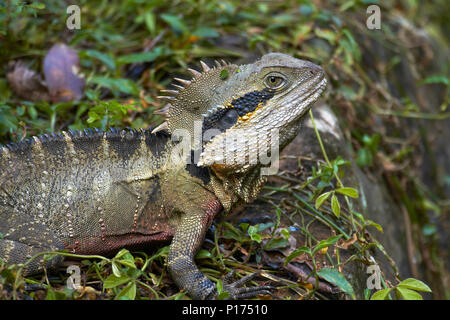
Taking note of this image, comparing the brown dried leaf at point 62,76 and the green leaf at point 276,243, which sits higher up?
the brown dried leaf at point 62,76

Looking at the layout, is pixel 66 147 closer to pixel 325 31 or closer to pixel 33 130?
pixel 33 130

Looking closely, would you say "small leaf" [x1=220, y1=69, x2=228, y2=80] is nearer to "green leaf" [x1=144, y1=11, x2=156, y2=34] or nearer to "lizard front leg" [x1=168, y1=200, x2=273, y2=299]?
"lizard front leg" [x1=168, y1=200, x2=273, y2=299]

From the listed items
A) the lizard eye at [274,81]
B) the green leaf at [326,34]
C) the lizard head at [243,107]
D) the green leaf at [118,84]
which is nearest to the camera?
the lizard head at [243,107]

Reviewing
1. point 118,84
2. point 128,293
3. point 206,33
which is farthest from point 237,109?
point 206,33

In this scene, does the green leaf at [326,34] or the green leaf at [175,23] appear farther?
the green leaf at [326,34]

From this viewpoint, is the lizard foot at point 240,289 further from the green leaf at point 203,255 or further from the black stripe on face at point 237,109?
the black stripe on face at point 237,109

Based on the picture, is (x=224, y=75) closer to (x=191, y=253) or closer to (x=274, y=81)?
(x=274, y=81)

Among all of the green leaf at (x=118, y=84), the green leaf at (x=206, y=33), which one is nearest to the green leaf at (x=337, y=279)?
the green leaf at (x=118, y=84)
